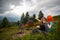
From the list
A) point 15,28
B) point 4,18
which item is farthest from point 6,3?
point 15,28

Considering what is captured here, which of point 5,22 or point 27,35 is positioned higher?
point 5,22

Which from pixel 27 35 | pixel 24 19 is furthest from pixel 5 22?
pixel 27 35

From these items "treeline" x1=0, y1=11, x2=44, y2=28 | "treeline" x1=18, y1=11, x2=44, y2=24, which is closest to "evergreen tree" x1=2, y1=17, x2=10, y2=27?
"treeline" x1=0, y1=11, x2=44, y2=28

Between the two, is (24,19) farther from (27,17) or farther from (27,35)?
(27,35)

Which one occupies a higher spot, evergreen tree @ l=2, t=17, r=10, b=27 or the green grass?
evergreen tree @ l=2, t=17, r=10, b=27

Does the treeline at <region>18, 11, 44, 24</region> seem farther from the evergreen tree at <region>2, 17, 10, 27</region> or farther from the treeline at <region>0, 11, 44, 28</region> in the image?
the evergreen tree at <region>2, 17, 10, 27</region>

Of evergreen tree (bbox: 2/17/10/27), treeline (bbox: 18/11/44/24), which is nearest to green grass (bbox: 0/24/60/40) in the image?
evergreen tree (bbox: 2/17/10/27)

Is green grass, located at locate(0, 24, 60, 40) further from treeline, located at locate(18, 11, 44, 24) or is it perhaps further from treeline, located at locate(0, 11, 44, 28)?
treeline, located at locate(18, 11, 44, 24)

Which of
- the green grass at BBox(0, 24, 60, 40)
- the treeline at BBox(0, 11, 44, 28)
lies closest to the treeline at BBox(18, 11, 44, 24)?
the treeline at BBox(0, 11, 44, 28)

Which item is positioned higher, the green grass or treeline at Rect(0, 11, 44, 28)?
treeline at Rect(0, 11, 44, 28)

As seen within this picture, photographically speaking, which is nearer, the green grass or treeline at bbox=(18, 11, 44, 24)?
the green grass

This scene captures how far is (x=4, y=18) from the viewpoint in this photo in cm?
314

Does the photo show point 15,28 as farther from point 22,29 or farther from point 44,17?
point 44,17

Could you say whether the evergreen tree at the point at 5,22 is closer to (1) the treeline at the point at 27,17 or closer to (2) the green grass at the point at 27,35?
(2) the green grass at the point at 27,35
